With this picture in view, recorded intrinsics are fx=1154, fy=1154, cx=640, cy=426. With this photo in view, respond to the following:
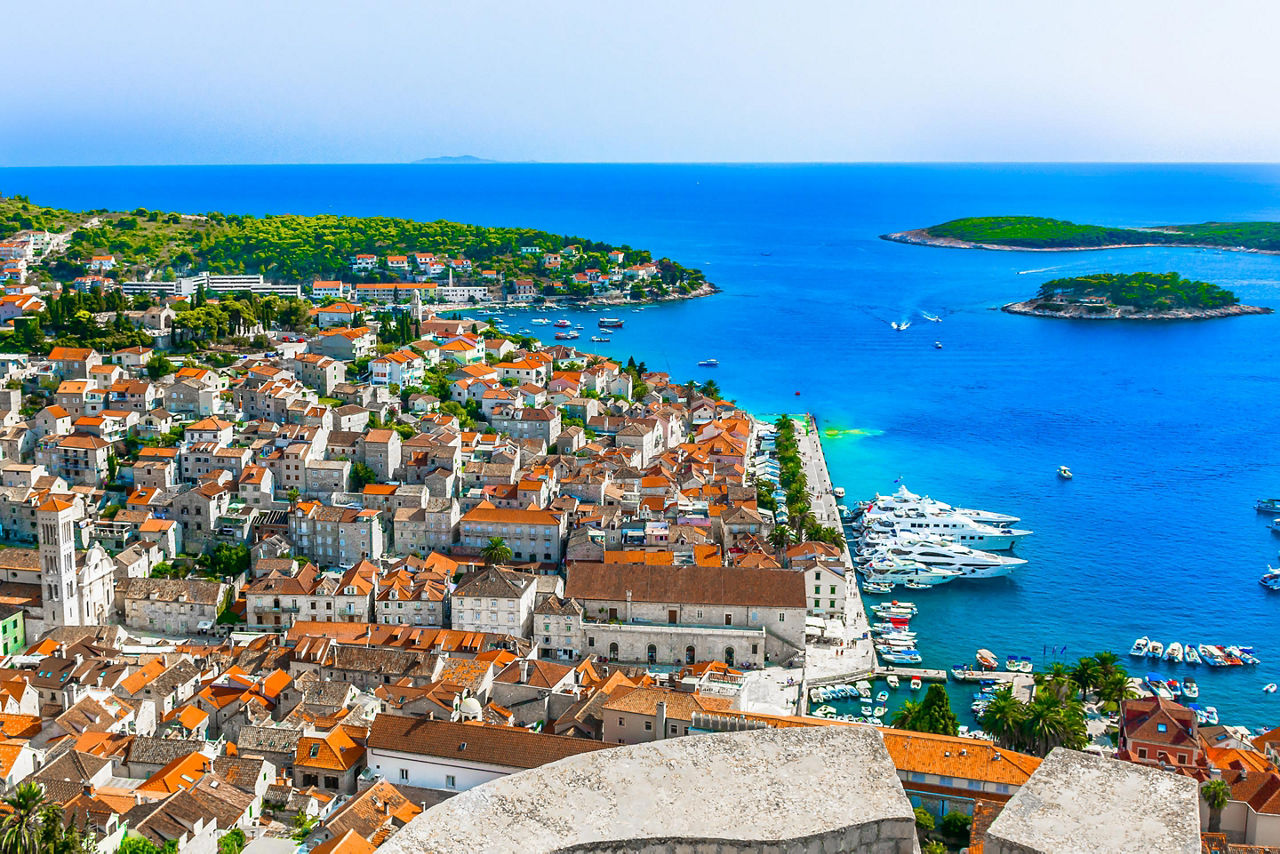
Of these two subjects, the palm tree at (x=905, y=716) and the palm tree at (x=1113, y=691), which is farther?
the palm tree at (x=1113, y=691)

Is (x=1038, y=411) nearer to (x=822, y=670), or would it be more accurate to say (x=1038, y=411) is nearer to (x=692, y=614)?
(x=822, y=670)

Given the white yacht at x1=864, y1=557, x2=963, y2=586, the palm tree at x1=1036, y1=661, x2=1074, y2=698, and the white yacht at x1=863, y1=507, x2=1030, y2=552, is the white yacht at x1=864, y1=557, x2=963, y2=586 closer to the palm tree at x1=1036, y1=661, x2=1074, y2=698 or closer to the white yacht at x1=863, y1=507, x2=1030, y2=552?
the white yacht at x1=863, y1=507, x2=1030, y2=552

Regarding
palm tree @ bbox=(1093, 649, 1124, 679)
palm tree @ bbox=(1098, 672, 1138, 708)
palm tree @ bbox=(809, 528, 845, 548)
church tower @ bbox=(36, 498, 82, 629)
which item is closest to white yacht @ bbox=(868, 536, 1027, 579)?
palm tree @ bbox=(809, 528, 845, 548)

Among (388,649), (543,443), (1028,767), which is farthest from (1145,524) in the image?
(388,649)

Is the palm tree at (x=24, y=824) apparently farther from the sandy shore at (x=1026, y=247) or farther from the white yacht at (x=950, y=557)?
the sandy shore at (x=1026, y=247)

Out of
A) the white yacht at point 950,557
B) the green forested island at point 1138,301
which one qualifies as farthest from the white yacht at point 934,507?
the green forested island at point 1138,301

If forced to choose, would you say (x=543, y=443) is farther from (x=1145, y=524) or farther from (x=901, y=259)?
(x=901, y=259)
